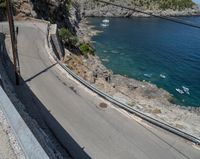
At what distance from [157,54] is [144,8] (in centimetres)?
8554

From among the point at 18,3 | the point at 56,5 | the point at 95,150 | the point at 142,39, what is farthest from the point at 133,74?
the point at 95,150

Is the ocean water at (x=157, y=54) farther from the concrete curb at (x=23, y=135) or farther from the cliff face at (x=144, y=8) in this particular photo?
the concrete curb at (x=23, y=135)

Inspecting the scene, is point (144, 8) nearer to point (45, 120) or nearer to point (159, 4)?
point (159, 4)

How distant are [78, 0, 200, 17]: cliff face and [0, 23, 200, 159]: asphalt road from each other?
116 meters

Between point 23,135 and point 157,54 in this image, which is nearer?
point 23,135

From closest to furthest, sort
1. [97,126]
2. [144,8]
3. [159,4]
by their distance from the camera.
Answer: [97,126] < [144,8] < [159,4]

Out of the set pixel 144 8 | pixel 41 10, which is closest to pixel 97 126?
pixel 41 10

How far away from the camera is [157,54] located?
72.7 metres

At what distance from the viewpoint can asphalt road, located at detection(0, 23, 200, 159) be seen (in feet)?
52.4

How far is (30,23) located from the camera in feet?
131

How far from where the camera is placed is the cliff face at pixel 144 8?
139 meters

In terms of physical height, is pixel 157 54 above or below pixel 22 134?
below

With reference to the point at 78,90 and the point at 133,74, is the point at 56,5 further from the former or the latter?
the point at 78,90

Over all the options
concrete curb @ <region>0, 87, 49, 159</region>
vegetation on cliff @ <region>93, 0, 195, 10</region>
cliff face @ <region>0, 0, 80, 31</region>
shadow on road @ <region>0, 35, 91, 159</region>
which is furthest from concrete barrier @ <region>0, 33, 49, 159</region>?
vegetation on cliff @ <region>93, 0, 195, 10</region>
